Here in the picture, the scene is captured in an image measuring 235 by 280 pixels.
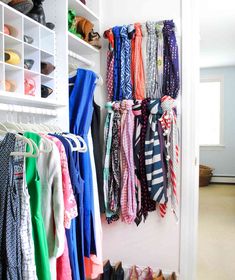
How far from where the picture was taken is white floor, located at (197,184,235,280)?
238 centimetres

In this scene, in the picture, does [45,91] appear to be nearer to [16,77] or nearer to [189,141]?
[16,77]

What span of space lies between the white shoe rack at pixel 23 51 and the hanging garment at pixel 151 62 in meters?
0.67

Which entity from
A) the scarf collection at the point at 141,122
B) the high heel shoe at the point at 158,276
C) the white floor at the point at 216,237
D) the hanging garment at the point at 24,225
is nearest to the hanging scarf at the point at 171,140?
the scarf collection at the point at 141,122

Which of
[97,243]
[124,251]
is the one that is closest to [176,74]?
[97,243]

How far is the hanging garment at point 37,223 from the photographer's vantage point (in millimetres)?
1026

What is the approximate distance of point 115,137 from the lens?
1.90m

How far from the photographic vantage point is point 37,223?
1030 millimetres

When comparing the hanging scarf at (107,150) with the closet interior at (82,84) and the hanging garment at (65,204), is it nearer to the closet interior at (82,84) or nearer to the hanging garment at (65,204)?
the closet interior at (82,84)

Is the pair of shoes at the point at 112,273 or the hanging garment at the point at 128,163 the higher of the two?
the hanging garment at the point at 128,163

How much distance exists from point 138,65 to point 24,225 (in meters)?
1.29

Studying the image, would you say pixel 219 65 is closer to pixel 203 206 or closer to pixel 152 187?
pixel 203 206

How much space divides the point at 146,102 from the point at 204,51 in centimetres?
316

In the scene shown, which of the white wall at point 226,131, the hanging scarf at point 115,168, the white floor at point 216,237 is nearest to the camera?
the hanging scarf at point 115,168

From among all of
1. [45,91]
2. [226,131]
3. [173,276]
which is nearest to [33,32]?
[45,91]
